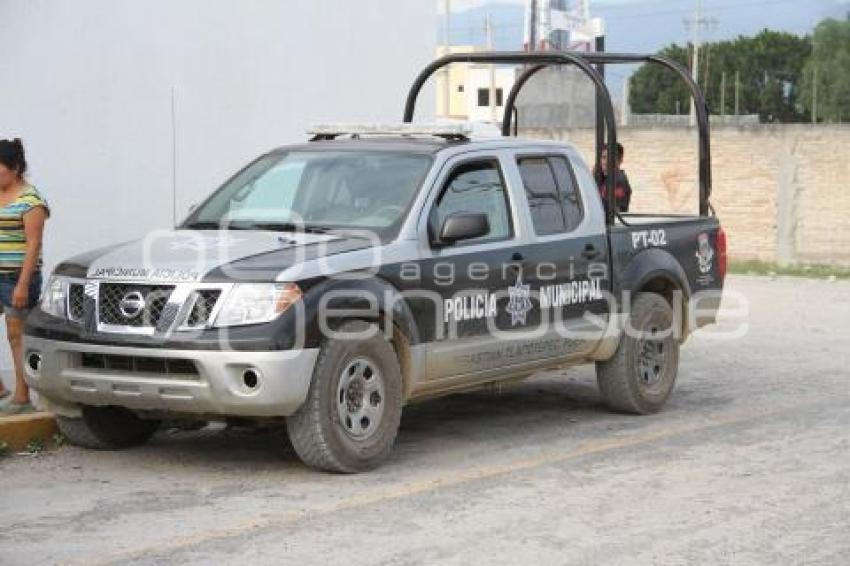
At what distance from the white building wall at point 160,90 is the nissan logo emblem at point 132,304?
359 cm

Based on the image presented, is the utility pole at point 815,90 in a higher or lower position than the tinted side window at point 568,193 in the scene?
higher

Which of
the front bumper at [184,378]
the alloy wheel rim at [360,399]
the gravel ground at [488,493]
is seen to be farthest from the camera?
the alloy wheel rim at [360,399]

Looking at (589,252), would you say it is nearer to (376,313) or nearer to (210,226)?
(376,313)

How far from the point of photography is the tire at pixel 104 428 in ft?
28.7

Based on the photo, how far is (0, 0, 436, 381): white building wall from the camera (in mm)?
11258

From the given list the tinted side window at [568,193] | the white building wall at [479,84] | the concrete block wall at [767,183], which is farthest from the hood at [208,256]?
the white building wall at [479,84]

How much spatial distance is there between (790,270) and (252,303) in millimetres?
20090

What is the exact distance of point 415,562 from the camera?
6316 millimetres

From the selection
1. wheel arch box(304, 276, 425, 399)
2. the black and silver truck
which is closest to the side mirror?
the black and silver truck

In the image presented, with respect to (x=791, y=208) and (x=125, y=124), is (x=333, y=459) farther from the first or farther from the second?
(x=791, y=208)

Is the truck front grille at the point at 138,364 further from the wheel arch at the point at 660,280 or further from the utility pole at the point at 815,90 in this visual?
the utility pole at the point at 815,90

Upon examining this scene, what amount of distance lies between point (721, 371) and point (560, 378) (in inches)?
59.7

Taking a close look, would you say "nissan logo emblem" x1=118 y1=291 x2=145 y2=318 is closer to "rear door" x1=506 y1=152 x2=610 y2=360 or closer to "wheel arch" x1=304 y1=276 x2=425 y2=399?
"wheel arch" x1=304 y1=276 x2=425 y2=399

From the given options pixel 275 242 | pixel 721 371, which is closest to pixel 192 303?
pixel 275 242
